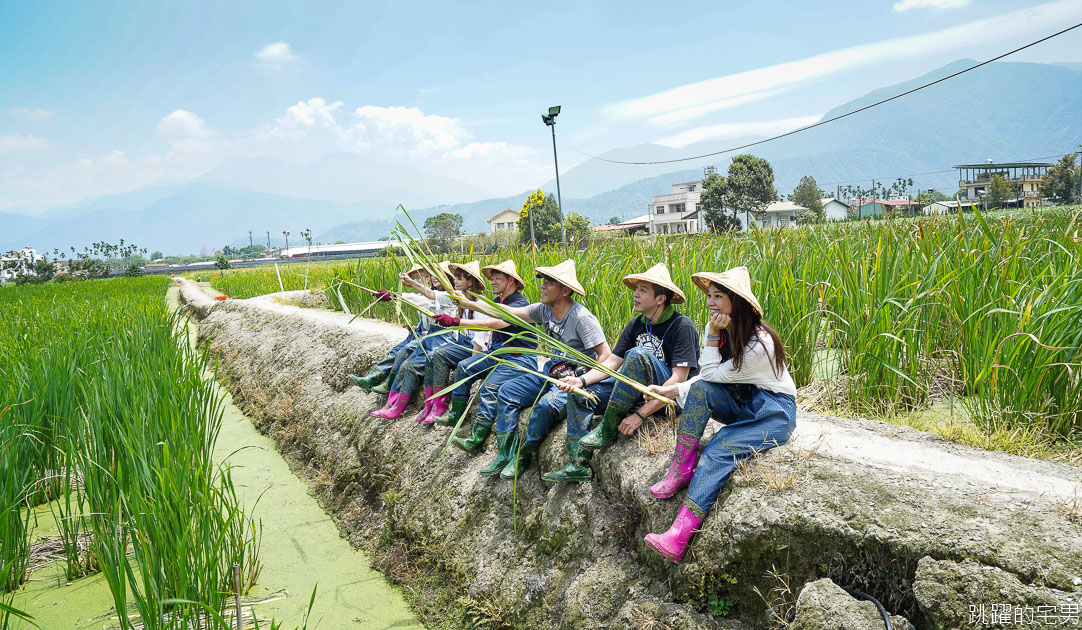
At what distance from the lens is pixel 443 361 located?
453 centimetres

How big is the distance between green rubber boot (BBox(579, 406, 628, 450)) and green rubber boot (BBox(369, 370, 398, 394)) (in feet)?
7.71

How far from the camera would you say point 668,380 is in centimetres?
300

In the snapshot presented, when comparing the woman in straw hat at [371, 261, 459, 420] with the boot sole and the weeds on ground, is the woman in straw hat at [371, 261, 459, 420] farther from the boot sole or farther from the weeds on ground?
the weeds on ground

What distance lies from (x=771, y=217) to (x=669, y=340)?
4055 centimetres

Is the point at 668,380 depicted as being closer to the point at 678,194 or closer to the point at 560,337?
the point at 560,337

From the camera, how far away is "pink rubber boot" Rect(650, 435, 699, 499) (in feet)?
8.57

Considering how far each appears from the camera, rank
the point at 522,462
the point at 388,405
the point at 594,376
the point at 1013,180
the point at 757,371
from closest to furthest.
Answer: the point at 757,371
the point at 594,376
the point at 522,462
the point at 388,405
the point at 1013,180

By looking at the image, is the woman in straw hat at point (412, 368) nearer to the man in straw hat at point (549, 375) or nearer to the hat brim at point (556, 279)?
the man in straw hat at point (549, 375)

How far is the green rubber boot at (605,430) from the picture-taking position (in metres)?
3.03

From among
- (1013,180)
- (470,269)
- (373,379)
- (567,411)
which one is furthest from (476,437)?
(1013,180)

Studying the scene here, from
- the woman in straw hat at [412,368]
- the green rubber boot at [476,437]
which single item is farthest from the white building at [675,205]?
the green rubber boot at [476,437]

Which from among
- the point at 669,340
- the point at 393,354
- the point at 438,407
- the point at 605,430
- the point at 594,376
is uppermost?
the point at 669,340

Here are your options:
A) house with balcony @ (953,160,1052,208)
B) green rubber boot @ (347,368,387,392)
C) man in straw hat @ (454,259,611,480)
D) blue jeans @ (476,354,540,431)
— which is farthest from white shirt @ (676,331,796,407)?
house with balcony @ (953,160,1052,208)

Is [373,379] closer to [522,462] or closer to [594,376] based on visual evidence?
[522,462]
